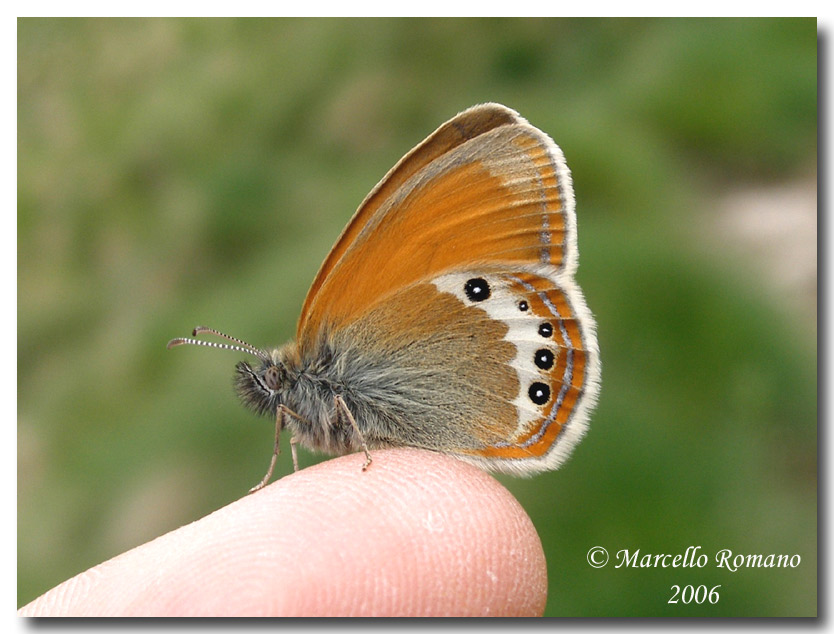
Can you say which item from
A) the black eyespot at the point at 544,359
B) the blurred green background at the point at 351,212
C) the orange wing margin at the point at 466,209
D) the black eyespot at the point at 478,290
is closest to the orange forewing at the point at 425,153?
the orange wing margin at the point at 466,209

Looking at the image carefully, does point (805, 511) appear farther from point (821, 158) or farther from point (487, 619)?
point (487, 619)

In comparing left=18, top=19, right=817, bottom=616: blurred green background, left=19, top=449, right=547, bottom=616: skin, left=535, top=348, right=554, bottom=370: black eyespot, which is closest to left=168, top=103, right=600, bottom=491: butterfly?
left=535, top=348, right=554, bottom=370: black eyespot

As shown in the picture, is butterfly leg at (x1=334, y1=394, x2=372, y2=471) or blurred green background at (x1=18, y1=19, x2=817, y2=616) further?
blurred green background at (x1=18, y1=19, x2=817, y2=616)

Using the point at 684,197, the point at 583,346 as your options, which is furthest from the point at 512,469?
the point at 684,197

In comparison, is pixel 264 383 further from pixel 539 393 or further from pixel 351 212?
pixel 351 212

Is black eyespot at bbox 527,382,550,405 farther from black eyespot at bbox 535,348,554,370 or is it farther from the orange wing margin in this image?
the orange wing margin

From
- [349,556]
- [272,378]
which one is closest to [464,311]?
[272,378]
